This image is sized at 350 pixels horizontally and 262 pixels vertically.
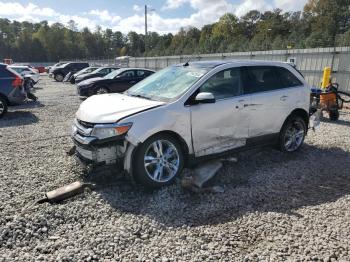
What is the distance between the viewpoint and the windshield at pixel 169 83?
196 inches

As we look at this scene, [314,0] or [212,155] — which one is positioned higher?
[314,0]

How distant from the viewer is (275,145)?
6.25 m

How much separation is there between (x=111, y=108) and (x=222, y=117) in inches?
67.0

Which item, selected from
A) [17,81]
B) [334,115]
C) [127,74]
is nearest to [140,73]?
[127,74]

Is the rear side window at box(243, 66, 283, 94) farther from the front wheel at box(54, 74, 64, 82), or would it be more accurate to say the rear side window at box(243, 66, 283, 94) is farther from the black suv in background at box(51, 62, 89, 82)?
the front wheel at box(54, 74, 64, 82)

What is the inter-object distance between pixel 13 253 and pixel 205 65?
3.80 m

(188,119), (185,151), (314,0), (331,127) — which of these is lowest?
(331,127)

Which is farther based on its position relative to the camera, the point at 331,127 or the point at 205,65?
the point at 331,127

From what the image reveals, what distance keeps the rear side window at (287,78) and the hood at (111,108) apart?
8.77ft

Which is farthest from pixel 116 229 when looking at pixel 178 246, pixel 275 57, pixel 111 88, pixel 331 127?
pixel 275 57

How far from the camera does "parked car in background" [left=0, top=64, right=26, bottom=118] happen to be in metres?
10.6

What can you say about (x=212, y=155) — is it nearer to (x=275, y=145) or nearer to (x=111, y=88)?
(x=275, y=145)

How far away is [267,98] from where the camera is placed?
568cm

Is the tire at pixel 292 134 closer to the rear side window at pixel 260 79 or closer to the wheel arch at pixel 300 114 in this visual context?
the wheel arch at pixel 300 114
